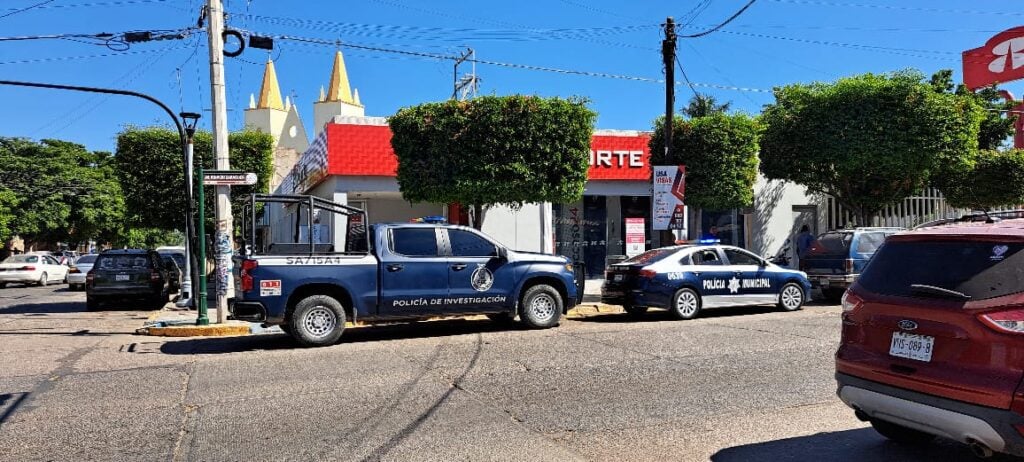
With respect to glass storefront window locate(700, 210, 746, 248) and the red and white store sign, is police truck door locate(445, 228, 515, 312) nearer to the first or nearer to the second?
the red and white store sign

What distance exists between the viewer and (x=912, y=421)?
440cm

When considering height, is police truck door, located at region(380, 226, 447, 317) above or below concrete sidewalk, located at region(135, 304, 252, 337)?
above

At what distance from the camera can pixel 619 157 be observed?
21562mm

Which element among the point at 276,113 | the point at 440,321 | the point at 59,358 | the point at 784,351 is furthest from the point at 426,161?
the point at 276,113

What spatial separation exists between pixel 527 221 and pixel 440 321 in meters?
8.27

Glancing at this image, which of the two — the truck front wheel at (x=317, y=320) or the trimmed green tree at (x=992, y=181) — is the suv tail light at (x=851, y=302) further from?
the trimmed green tree at (x=992, y=181)

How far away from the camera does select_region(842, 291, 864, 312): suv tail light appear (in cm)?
496

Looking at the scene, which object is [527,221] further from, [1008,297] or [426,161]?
[1008,297]

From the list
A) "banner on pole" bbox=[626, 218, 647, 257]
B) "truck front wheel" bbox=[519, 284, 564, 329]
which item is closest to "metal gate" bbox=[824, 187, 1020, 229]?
"banner on pole" bbox=[626, 218, 647, 257]

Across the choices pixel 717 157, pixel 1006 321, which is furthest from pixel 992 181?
pixel 1006 321

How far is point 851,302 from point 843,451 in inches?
42.3

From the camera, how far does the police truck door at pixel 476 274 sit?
1121 centimetres

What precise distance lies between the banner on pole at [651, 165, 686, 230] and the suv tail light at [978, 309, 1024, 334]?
1235 cm

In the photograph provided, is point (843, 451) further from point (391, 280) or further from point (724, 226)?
point (724, 226)
